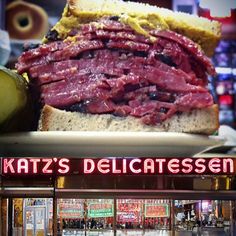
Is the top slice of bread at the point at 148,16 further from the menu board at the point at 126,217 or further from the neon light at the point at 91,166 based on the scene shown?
the menu board at the point at 126,217

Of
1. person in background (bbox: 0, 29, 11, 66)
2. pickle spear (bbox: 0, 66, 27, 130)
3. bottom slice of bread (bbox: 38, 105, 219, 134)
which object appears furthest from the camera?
person in background (bbox: 0, 29, 11, 66)

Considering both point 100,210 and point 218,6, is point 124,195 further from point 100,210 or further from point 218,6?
point 218,6

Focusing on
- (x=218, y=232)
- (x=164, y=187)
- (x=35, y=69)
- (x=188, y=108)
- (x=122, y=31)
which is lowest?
(x=218, y=232)

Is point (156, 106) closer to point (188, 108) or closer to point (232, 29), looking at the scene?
point (188, 108)

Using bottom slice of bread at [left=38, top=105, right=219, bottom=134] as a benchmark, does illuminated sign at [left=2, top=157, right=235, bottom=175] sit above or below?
below

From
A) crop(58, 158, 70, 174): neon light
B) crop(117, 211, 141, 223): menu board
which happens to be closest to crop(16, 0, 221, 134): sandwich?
crop(58, 158, 70, 174): neon light

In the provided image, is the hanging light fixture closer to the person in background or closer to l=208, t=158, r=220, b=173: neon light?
l=208, t=158, r=220, b=173: neon light

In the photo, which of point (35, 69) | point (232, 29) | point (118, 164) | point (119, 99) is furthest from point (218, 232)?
point (35, 69)
